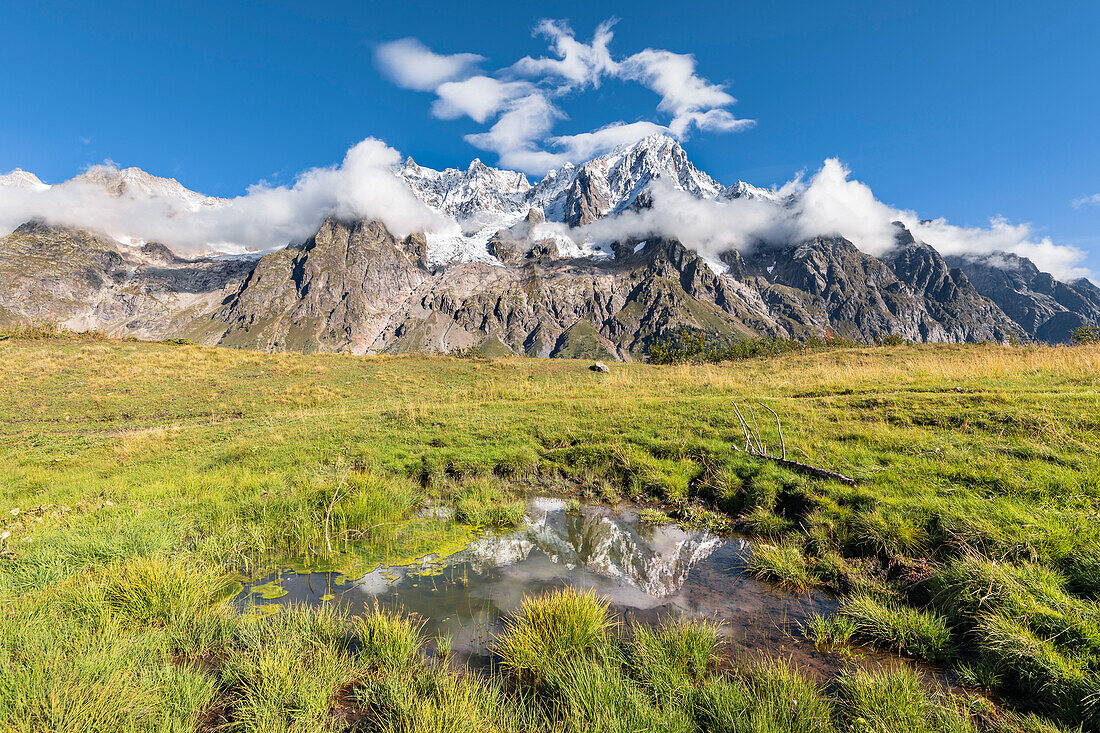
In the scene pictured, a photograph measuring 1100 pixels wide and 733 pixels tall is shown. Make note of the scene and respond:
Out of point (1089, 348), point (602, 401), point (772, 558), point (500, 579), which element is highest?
point (1089, 348)

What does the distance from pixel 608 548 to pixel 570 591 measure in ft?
10.2

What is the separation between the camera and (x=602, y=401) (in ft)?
68.2

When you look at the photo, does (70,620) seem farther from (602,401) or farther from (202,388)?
(202,388)

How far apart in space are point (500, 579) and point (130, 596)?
5750mm

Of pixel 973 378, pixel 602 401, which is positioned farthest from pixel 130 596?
pixel 973 378

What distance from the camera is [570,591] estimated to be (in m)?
7.01

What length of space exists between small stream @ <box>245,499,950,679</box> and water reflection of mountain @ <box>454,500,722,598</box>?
0.08ft

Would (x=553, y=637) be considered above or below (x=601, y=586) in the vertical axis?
above

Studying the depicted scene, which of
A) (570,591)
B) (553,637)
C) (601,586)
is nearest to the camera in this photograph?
(553,637)

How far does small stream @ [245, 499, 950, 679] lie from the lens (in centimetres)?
659

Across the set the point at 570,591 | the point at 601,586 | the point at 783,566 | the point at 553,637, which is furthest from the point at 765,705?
the point at 783,566

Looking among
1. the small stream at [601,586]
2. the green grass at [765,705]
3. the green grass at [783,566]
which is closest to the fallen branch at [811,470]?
the green grass at [783,566]

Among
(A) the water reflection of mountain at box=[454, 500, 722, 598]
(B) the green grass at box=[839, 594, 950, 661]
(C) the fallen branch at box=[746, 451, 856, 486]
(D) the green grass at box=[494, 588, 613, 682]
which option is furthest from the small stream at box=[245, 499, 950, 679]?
(C) the fallen branch at box=[746, 451, 856, 486]

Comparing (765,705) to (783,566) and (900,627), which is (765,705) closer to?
(900,627)
